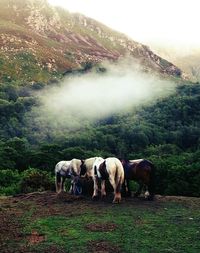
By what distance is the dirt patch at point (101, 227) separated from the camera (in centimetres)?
1424

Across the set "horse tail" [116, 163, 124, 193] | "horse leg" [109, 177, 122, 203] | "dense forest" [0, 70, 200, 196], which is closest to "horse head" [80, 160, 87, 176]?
"horse leg" [109, 177, 122, 203]

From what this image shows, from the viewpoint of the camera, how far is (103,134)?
13750 cm

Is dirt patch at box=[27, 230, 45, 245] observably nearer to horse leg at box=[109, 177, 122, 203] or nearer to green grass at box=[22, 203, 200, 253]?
green grass at box=[22, 203, 200, 253]

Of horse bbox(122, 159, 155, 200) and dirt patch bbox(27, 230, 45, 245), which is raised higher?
horse bbox(122, 159, 155, 200)

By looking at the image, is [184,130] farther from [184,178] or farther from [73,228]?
[73,228]

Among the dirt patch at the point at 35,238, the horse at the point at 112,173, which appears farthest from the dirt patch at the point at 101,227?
the horse at the point at 112,173

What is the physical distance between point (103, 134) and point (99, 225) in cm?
12273

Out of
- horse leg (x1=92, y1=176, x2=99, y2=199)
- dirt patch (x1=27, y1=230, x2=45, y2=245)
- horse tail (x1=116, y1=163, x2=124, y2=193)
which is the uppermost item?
horse tail (x1=116, y1=163, x2=124, y2=193)

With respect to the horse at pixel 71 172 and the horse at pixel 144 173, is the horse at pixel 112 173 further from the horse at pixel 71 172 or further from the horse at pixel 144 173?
the horse at pixel 71 172

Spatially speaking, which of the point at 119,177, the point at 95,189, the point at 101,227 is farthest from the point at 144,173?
the point at 101,227

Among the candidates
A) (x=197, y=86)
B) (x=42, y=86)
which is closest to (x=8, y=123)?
(x=42, y=86)

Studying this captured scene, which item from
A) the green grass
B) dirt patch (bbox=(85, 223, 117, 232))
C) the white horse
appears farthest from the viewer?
the white horse

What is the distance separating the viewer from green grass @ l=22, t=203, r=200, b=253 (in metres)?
12.3

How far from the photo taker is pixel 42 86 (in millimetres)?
190875
